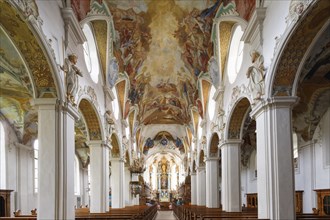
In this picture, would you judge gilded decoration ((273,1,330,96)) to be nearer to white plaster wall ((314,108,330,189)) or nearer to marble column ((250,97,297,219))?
marble column ((250,97,297,219))

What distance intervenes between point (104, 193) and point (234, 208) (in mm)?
5081

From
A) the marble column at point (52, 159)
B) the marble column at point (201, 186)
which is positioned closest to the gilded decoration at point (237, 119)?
the marble column at point (52, 159)

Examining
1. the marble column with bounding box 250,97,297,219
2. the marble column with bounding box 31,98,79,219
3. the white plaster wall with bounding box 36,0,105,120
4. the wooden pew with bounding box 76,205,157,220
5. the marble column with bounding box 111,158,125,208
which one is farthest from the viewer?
the marble column with bounding box 111,158,125,208

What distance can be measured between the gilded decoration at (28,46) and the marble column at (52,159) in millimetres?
439

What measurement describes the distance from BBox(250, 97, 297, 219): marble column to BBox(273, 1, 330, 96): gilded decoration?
41 centimetres

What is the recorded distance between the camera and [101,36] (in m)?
15.8

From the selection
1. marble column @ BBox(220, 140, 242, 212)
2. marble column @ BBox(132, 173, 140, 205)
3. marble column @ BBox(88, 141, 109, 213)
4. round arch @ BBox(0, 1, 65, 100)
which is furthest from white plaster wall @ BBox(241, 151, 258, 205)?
round arch @ BBox(0, 1, 65, 100)

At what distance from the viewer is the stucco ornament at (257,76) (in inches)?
419

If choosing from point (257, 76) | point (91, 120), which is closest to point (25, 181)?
point (91, 120)

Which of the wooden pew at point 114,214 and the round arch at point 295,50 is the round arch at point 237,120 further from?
the wooden pew at point 114,214

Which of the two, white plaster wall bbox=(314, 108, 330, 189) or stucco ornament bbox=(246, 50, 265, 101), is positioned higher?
stucco ornament bbox=(246, 50, 265, 101)

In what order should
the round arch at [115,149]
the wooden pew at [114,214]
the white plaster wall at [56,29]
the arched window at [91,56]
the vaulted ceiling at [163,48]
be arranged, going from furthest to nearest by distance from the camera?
the round arch at [115,149], the vaulted ceiling at [163,48], the arched window at [91,56], the wooden pew at [114,214], the white plaster wall at [56,29]

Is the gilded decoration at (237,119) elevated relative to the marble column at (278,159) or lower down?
elevated

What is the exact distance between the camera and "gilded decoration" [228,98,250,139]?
1473cm
